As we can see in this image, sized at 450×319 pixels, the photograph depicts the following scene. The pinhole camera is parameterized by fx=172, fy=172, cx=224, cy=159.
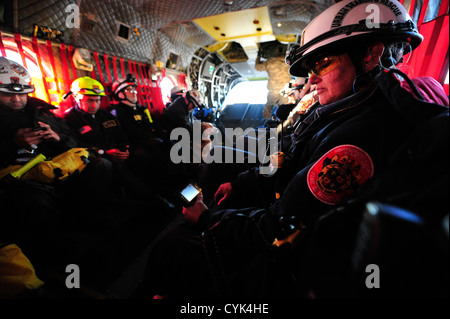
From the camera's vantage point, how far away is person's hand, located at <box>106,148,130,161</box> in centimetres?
326

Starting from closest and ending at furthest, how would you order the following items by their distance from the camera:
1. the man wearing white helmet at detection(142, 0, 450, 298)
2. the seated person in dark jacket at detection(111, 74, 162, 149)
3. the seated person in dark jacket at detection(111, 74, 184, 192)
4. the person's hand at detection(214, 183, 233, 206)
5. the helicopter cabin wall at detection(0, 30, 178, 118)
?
the man wearing white helmet at detection(142, 0, 450, 298)
the person's hand at detection(214, 183, 233, 206)
the helicopter cabin wall at detection(0, 30, 178, 118)
the seated person in dark jacket at detection(111, 74, 184, 192)
the seated person in dark jacket at detection(111, 74, 162, 149)

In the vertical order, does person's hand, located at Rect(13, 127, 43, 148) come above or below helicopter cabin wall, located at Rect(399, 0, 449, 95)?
below

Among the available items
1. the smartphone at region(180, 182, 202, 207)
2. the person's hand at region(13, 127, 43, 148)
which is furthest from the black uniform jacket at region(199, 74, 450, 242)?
the person's hand at region(13, 127, 43, 148)

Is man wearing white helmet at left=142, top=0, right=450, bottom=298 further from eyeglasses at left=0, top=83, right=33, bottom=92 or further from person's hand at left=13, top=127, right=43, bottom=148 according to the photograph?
eyeglasses at left=0, top=83, right=33, bottom=92

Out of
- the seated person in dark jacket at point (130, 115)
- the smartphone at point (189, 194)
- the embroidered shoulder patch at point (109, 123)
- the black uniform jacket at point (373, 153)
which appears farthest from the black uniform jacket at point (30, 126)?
the black uniform jacket at point (373, 153)

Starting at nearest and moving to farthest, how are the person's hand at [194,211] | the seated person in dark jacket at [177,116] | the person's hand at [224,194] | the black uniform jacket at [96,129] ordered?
the person's hand at [194,211] → the person's hand at [224,194] → the black uniform jacket at [96,129] → the seated person in dark jacket at [177,116]

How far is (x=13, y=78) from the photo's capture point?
2.18 metres

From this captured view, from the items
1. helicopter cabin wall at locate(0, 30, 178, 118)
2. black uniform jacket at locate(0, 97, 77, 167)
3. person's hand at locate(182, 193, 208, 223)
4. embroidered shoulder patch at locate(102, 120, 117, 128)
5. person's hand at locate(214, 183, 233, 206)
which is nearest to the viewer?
person's hand at locate(182, 193, 208, 223)

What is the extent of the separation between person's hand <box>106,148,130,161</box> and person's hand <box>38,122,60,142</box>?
823 millimetres

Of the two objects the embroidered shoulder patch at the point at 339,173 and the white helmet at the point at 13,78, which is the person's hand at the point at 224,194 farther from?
the white helmet at the point at 13,78

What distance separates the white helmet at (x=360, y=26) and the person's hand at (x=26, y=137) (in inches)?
126

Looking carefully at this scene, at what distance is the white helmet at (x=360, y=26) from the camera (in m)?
1.06

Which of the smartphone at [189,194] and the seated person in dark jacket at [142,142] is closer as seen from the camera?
the smartphone at [189,194]

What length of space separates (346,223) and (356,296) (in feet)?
0.63
